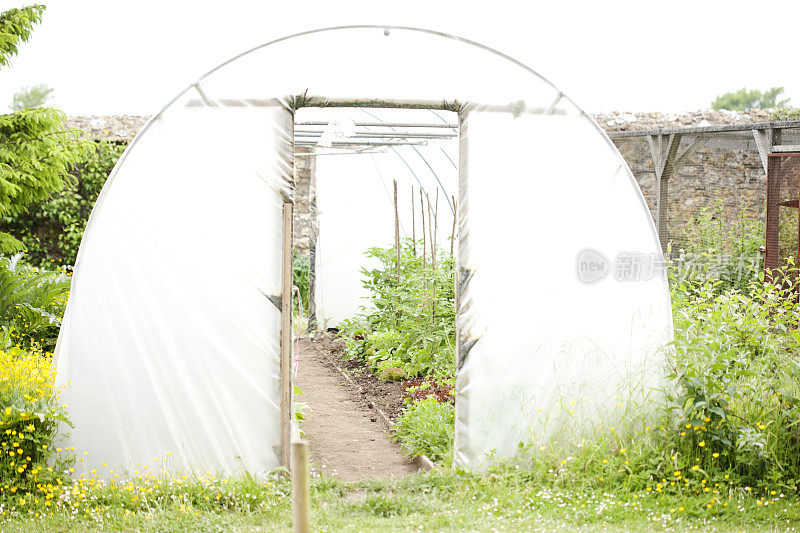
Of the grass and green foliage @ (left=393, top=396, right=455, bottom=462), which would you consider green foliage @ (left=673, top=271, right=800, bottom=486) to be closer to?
the grass

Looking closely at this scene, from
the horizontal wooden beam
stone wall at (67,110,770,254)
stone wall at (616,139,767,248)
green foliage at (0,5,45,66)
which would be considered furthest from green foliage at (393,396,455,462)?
stone wall at (616,139,767,248)

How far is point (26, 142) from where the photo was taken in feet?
25.8

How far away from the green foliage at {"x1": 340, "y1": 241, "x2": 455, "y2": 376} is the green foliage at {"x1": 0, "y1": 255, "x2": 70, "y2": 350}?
3.21 m

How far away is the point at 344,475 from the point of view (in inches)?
192

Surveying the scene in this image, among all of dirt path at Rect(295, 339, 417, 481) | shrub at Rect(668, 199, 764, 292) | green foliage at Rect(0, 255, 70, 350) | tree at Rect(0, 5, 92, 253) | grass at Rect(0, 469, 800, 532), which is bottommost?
dirt path at Rect(295, 339, 417, 481)

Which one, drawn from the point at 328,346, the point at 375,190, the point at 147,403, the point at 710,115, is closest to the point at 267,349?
the point at 147,403

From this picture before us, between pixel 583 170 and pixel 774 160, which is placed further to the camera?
pixel 774 160

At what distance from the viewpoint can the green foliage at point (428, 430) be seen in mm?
5012

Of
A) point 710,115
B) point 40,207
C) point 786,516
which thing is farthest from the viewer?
point 710,115

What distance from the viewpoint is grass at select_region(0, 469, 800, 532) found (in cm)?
365

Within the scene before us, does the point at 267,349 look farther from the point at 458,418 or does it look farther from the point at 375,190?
the point at 375,190

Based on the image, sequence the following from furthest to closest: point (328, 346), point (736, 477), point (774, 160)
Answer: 1. point (328, 346)
2. point (774, 160)
3. point (736, 477)

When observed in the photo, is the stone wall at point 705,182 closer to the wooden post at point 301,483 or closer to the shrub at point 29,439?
the shrub at point 29,439

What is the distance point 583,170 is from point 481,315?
1.15 metres
